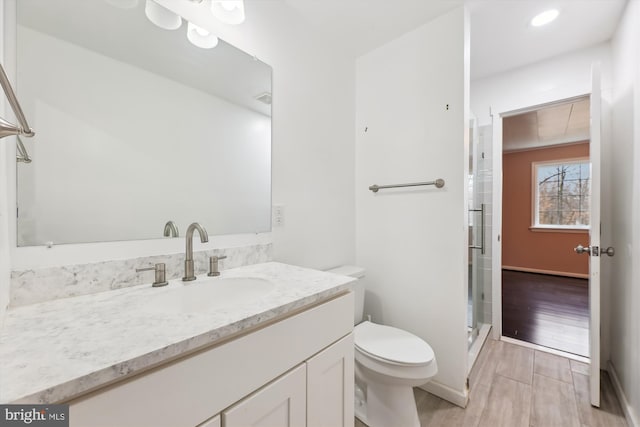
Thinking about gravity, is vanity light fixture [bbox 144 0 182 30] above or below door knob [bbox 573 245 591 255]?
above

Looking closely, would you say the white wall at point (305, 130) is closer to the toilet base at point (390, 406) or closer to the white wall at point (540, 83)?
the toilet base at point (390, 406)

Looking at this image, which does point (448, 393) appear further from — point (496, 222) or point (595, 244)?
point (496, 222)

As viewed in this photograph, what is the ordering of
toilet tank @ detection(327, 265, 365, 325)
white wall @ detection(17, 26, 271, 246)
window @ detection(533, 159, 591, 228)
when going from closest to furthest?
1. white wall @ detection(17, 26, 271, 246)
2. toilet tank @ detection(327, 265, 365, 325)
3. window @ detection(533, 159, 591, 228)

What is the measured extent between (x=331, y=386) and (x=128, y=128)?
1.23 m

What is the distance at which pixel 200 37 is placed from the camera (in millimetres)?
1195

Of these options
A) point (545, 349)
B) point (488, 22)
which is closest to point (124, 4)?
point (488, 22)

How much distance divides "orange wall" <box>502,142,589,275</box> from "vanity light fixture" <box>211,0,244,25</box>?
5304 mm

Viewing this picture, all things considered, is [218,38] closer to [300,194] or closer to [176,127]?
[176,127]

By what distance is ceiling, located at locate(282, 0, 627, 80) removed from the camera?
1525 mm

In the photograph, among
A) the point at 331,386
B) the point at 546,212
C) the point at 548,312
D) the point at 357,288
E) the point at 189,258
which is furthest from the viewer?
the point at 546,212

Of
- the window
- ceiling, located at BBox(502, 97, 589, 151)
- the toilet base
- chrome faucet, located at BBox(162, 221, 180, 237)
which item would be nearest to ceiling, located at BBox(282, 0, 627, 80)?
ceiling, located at BBox(502, 97, 589, 151)

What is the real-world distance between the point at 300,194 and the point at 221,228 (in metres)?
0.54

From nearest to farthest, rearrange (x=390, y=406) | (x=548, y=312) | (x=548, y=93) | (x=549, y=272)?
(x=390, y=406) → (x=548, y=93) → (x=548, y=312) → (x=549, y=272)

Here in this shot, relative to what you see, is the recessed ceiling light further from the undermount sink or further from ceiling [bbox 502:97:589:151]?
the undermount sink
